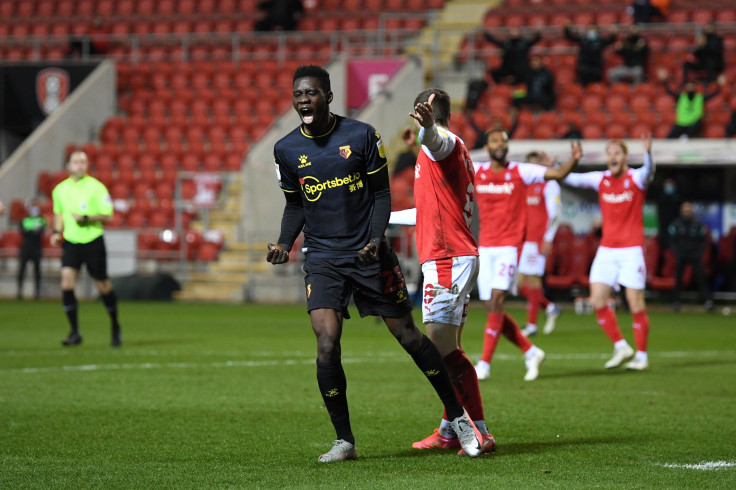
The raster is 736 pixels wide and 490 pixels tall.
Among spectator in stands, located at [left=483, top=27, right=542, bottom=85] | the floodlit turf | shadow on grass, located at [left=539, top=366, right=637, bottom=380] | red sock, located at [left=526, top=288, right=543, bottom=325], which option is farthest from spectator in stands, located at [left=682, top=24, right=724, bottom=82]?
shadow on grass, located at [left=539, top=366, right=637, bottom=380]

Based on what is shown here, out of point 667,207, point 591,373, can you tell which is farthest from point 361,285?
A: point 667,207

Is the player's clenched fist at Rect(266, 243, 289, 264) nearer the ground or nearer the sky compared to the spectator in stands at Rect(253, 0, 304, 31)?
nearer the ground

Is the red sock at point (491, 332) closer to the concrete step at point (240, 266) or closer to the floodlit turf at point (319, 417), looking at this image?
the floodlit turf at point (319, 417)

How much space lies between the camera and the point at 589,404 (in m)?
8.82

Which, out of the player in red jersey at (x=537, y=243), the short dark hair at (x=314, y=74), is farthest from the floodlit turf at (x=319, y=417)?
the short dark hair at (x=314, y=74)

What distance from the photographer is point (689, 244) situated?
21.2m

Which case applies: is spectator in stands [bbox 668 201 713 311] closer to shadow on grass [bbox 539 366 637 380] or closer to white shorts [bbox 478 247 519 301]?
shadow on grass [bbox 539 366 637 380]

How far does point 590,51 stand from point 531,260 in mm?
10972

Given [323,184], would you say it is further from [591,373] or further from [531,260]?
[531,260]

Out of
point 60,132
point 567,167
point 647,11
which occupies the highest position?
point 647,11

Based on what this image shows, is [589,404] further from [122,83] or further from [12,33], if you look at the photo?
[12,33]

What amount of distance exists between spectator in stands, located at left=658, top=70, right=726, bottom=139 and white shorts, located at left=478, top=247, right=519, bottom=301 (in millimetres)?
12409

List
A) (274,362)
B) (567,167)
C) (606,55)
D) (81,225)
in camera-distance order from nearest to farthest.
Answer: (567,167)
(274,362)
(81,225)
(606,55)

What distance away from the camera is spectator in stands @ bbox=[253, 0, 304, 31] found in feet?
99.0
